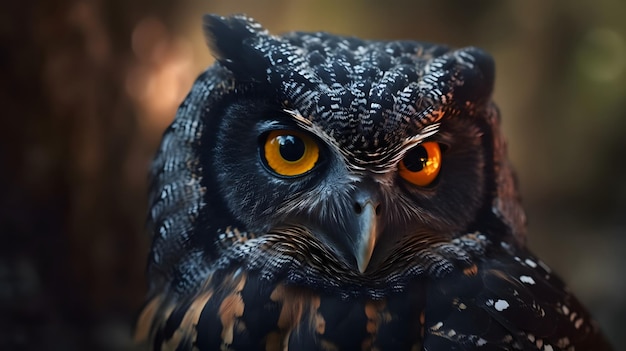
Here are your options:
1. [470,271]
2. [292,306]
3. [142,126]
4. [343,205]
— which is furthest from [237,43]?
[142,126]

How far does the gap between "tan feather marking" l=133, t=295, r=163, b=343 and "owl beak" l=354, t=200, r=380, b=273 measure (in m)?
0.59

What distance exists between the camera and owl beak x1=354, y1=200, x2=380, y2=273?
3.43ft

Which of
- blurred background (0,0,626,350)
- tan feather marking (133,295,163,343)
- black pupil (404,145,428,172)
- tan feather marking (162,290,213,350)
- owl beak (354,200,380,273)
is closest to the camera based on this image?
owl beak (354,200,380,273)

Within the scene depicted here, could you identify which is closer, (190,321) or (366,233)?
(366,233)

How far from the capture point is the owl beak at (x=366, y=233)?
105 cm

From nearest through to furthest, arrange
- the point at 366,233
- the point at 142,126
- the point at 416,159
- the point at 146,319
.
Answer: the point at 366,233
the point at 416,159
the point at 146,319
the point at 142,126

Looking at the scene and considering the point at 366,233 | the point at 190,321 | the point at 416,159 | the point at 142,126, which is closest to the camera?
the point at 366,233

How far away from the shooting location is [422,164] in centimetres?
117

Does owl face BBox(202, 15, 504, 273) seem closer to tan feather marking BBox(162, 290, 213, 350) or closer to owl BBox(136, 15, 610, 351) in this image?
owl BBox(136, 15, 610, 351)

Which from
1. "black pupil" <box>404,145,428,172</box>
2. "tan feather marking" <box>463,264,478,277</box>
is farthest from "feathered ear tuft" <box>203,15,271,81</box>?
"tan feather marking" <box>463,264,478,277</box>

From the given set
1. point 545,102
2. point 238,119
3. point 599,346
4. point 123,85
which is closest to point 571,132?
point 545,102

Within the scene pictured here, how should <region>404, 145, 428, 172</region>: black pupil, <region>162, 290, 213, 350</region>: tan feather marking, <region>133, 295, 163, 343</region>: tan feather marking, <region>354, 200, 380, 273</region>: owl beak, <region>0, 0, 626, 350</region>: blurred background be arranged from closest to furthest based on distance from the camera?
<region>354, 200, 380, 273</region>: owl beak < <region>404, 145, 428, 172</region>: black pupil < <region>162, 290, 213, 350</region>: tan feather marking < <region>133, 295, 163, 343</region>: tan feather marking < <region>0, 0, 626, 350</region>: blurred background

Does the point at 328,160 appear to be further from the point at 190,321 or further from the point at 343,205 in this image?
the point at 190,321

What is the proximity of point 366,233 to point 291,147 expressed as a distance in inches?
8.4
